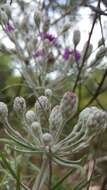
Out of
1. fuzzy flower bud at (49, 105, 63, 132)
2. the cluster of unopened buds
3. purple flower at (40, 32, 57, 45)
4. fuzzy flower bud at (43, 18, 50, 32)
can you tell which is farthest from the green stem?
fuzzy flower bud at (43, 18, 50, 32)

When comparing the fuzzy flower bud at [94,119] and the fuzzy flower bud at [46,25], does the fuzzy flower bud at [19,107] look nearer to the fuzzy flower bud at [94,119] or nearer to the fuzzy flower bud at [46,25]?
the fuzzy flower bud at [94,119]

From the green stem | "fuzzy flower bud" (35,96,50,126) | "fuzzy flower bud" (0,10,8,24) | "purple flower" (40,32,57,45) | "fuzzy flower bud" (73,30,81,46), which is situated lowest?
the green stem

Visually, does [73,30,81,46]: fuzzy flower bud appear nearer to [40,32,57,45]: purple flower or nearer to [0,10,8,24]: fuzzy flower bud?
[40,32,57,45]: purple flower

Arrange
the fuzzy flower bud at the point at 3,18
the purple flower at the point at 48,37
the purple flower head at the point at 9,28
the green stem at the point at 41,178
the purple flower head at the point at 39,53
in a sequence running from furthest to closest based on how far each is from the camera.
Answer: the purple flower at the point at 48,37 → the purple flower head at the point at 39,53 → the purple flower head at the point at 9,28 → the fuzzy flower bud at the point at 3,18 → the green stem at the point at 41,178

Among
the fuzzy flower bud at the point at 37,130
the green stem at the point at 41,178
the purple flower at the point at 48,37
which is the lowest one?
the green stem at the point at 41,178

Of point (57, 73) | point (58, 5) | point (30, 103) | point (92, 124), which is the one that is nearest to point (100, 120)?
point (92, 124)

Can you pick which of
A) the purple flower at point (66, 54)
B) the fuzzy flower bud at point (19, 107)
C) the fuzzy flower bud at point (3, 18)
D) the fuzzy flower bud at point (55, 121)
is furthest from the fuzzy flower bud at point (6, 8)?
the fuzzy flower bud at point (55, 121)

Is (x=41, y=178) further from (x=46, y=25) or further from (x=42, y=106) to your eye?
(x=46, y=25)

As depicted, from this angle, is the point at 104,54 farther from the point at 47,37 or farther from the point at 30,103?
the point at 30,103

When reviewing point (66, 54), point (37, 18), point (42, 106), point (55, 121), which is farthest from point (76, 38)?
point (55, 121)

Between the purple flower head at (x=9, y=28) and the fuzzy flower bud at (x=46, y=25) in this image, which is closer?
the purple flower head at (x=9, y=28)

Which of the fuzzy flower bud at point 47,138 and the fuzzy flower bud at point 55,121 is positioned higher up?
the fuzzy flower bud at point 55,121

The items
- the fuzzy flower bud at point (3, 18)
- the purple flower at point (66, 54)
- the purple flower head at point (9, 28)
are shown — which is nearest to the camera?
the fuzzy flower bud at point (3, 18)
